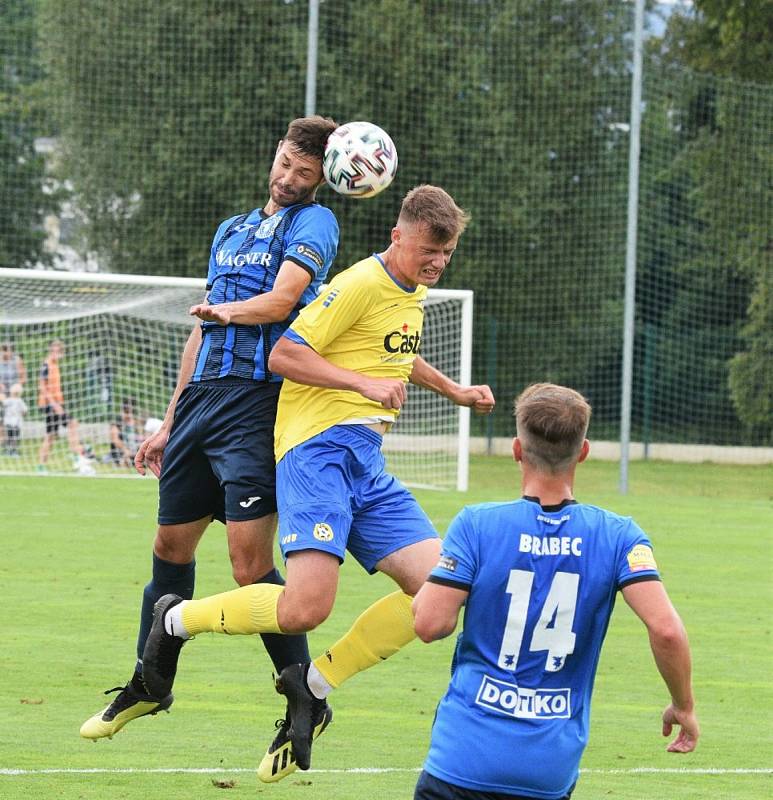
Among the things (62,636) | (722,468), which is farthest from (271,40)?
(62,636)

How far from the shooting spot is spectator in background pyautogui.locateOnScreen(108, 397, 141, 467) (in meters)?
19.7

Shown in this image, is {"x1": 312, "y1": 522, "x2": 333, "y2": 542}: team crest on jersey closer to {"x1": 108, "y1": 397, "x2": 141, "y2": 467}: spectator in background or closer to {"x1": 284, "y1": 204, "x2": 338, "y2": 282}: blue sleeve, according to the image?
{"x1": 284, "y1": 204, "x2": 338, "y2": 282}: blue sleeve

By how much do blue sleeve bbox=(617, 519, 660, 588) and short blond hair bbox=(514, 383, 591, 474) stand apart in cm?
23

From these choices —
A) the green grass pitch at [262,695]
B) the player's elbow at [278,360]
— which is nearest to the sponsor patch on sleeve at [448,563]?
the player's elbow at [278,360]

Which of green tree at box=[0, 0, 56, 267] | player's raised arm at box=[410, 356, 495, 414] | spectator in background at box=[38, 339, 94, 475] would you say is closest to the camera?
player's raised arm at box=[410, 356, 495, 414]

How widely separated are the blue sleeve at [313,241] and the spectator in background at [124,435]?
14287 millimetres

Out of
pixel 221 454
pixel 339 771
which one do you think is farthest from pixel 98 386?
pixel 339 771

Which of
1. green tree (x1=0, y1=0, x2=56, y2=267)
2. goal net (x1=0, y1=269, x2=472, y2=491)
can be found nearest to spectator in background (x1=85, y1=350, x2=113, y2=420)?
goal net (x1=0, y1=269, x2=472, y2=491)

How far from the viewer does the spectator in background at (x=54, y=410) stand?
19.7 meters

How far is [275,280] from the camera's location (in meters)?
5.62

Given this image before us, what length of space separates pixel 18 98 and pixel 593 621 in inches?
1007

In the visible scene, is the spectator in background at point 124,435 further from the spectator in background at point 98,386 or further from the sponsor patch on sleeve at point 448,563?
the sponsor patch on sleeve at point 448,563

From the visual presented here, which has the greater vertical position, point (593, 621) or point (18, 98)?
point (18, 98)

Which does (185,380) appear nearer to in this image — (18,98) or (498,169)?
(498,169)
